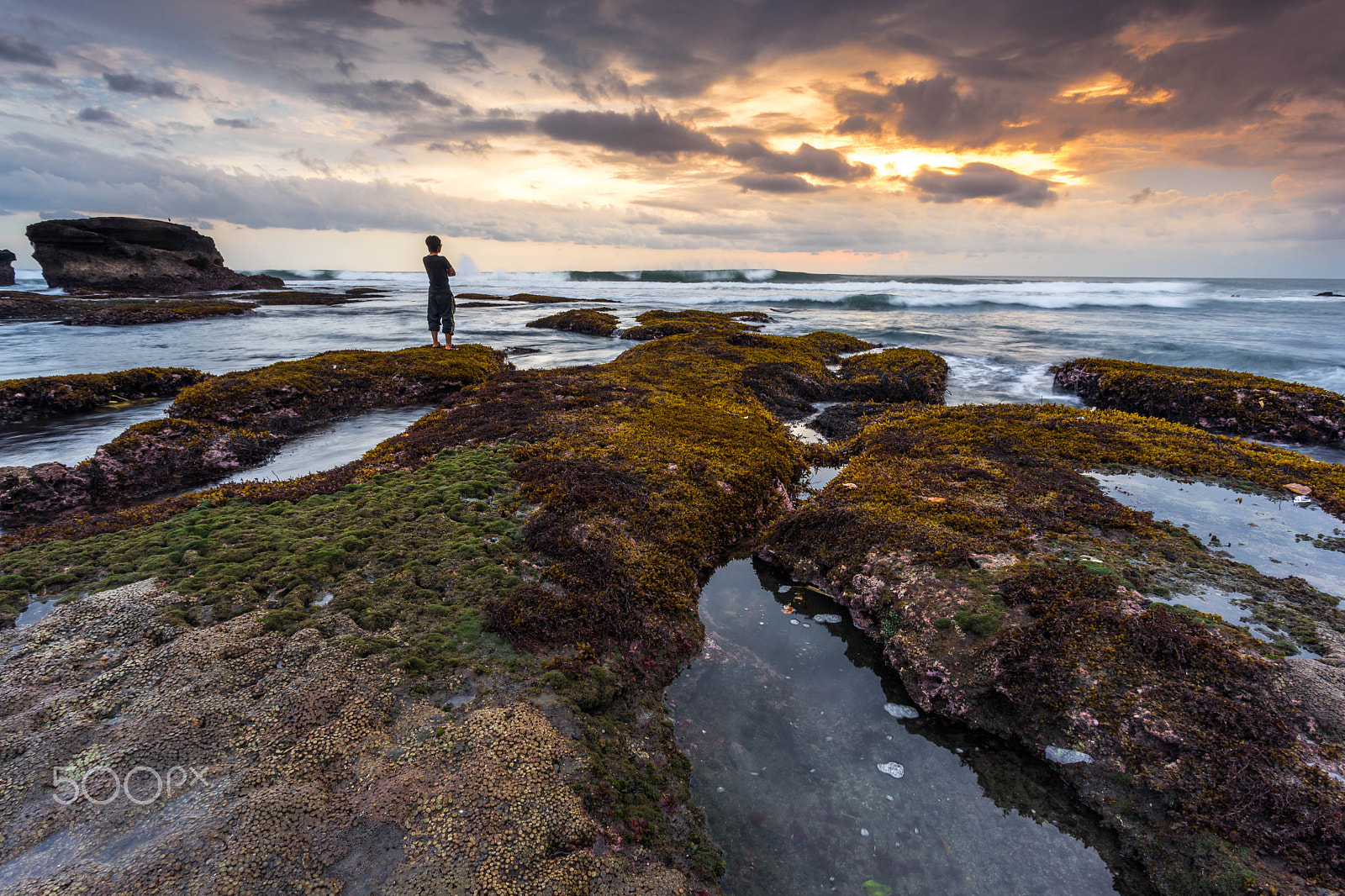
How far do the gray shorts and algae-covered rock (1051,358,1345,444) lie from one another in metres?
19.3

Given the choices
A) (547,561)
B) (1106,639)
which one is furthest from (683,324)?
(1106,639)

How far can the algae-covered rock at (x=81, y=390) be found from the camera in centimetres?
1101

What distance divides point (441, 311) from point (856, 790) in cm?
1698

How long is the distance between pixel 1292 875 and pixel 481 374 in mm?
15342

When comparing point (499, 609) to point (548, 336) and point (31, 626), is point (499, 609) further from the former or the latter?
point (548, 336)

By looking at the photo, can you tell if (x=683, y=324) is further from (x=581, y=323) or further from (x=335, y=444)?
(x=335, y=444)

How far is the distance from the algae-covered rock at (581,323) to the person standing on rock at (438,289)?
10.3 metres

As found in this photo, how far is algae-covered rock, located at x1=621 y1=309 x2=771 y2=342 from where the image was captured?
24688mm

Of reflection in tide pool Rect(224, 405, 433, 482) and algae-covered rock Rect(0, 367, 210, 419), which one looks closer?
reflection in tide pool Rect(224, 405, 433, 482)

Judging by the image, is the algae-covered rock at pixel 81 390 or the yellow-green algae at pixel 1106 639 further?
the algae-covered rock at pixel 81 390

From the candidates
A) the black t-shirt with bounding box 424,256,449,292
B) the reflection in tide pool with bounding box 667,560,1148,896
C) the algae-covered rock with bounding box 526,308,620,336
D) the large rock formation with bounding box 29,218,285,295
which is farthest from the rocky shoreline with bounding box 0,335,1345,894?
the large rock formation with bounding box 29,218,285,295

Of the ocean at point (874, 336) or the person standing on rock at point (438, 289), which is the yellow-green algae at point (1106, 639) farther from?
the person standing on rock at point (438, 289)

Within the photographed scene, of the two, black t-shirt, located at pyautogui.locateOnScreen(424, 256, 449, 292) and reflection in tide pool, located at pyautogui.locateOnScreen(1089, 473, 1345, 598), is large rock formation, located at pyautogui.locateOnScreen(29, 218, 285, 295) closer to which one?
black t-shirt, located at pyautogui.locateOnScreen(424, 256, 449, 292)

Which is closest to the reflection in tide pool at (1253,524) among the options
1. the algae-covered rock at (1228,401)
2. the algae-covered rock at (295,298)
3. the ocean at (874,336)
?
the algae-covered rock at (1228,401)
